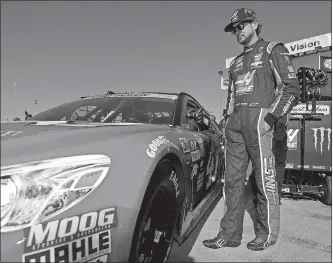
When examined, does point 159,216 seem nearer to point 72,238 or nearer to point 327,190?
point 72,238

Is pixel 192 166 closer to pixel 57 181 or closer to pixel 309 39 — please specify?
pixel 57 181

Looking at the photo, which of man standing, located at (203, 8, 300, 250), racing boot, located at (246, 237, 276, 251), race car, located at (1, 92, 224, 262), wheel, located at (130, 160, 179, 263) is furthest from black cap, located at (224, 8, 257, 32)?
racing boot, located at (246, 237, 276, 251)

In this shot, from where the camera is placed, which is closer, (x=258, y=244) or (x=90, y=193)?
(x=90, y=193)

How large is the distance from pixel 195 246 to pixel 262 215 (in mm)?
622

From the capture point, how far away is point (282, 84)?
7.32 feet

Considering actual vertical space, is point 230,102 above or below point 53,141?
above

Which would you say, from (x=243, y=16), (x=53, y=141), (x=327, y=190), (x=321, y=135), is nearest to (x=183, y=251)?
(x=53, y=141)

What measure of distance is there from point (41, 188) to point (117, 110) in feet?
4.71

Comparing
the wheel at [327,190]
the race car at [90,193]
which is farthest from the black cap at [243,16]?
the wheel at [327,190]

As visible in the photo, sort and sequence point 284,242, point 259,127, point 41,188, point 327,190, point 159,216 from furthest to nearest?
1. point 327,190
2. point 284,242
3. point 259,127
4. point 159,216
5. point 41,188

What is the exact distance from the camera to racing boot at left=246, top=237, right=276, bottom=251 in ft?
7.34

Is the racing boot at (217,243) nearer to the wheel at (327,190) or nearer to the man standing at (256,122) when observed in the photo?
the man standing at (256,122)

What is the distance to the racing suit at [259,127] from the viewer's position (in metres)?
2.21

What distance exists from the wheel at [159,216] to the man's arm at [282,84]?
3.24ft
